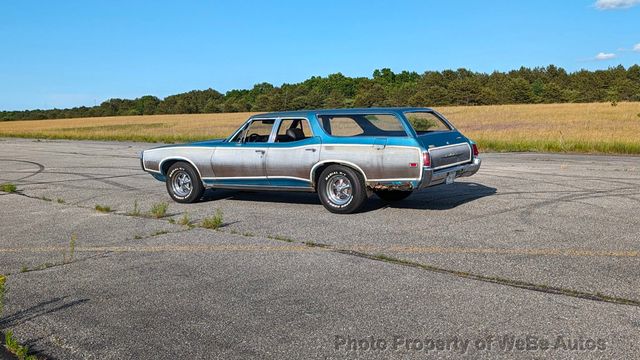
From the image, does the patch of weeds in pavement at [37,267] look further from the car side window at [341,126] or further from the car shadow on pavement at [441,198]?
the car shadow on pavement at [441,198]

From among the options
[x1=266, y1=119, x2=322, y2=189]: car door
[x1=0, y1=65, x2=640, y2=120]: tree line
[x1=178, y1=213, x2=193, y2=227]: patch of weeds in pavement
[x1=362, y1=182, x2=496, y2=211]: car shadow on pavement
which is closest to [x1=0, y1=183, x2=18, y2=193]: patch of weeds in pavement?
[x1=178, y1=213, x2=193, y2=227]: patch of weeds in pavement

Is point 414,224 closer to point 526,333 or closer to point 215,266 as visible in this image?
point 215,266

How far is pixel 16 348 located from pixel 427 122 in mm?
7209

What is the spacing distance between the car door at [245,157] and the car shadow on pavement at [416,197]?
0.84 m

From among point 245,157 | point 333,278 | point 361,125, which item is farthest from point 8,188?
point 333,278

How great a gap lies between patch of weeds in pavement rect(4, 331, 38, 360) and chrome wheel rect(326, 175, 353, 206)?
542cm

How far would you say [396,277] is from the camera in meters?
5.59

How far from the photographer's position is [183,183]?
426 inches

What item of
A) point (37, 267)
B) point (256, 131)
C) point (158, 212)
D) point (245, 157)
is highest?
point (256, 131)

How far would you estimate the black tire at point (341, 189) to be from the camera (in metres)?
8.88

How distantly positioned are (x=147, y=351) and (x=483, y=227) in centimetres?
490

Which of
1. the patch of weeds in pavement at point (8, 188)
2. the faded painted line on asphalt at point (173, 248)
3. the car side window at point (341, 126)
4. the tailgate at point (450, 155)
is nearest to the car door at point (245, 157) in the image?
the car side window at point (341, 126)

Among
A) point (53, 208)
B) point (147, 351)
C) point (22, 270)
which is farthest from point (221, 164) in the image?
point (147, 351)

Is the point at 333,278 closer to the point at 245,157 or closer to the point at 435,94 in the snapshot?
the point at 245,157
